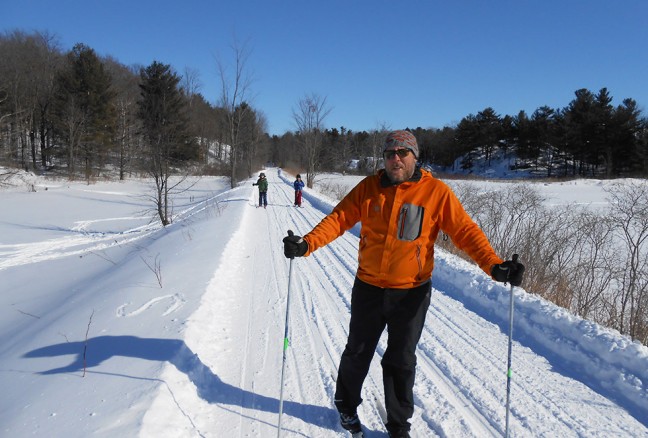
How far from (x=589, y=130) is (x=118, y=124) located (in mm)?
51816

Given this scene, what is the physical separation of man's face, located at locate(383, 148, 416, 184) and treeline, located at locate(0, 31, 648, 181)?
83.3 feet

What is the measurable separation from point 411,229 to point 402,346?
0.78 m

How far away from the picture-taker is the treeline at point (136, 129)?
3434 centimetres

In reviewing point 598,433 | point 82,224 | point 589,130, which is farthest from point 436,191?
point 589,130

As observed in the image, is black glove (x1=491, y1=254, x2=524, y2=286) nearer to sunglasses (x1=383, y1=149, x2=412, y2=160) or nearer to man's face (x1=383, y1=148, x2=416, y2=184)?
man's face (x1=383, y1=148, x2=416, y2=184)

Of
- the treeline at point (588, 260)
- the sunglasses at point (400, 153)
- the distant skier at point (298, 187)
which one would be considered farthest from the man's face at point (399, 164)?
the distant skier at point (298, 187)

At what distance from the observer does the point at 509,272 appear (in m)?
2.32

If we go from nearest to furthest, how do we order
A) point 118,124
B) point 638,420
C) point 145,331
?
point 638,420, point 145,331, point 118,124

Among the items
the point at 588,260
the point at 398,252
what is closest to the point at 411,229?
the point at 398,252

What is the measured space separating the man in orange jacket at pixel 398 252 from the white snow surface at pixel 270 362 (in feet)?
1.69

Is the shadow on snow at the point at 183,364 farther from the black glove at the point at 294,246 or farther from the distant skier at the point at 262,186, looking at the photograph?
the distant skier at the point at 262,186

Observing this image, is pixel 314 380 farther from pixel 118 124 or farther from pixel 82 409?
pixel 118 124

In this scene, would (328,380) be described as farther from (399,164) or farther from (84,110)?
(84,110)

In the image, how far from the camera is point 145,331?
412 cm
